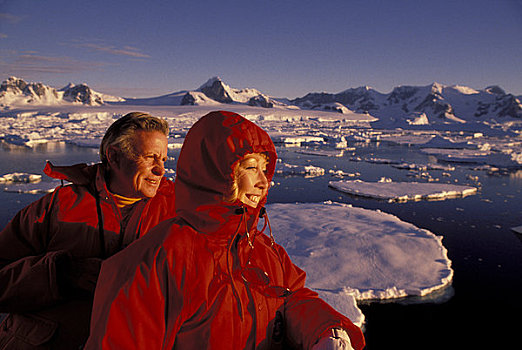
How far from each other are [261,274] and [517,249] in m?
8.10

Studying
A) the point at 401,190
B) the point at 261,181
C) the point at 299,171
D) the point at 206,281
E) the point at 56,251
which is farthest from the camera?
the point at 299,171

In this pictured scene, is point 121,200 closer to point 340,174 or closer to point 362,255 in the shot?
point 362,255

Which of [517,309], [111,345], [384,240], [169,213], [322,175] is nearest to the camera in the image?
[111,345]

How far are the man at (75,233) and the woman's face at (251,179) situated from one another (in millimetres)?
571

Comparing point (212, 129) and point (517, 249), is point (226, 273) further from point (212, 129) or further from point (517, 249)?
point (517, 249)

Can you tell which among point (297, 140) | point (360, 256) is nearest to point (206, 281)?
point (360, 256)

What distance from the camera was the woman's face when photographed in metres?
1.00

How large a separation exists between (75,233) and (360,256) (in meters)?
5.08

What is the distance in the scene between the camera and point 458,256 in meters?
6.54

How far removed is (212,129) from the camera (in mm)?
951

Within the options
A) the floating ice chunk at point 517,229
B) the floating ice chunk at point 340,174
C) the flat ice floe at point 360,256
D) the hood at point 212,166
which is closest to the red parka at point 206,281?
the hood at point 212,166

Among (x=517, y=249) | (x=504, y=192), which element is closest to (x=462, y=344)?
(x=517, y=249)

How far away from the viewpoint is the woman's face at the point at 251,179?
3.30 feet

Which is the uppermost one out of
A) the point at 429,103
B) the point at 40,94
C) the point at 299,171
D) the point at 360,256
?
the point at 429,103
